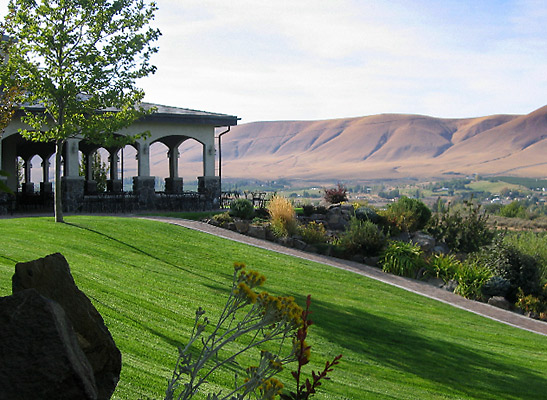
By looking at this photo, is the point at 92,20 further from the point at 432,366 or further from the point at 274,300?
the point at 274,300

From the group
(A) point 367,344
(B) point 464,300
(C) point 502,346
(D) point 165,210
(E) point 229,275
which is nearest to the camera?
(A) point 367,344

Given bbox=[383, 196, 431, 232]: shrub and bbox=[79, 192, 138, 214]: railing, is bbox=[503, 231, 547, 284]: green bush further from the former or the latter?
bbox=[79, 192, 138, 214]: railing

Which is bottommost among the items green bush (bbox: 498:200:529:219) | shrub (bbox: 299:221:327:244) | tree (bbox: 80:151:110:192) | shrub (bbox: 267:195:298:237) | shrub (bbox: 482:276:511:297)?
shrub (bbox: 482:276:511:297)

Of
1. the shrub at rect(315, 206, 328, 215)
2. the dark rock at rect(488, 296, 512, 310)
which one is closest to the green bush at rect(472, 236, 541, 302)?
the dark rock at rect(488, 296, 512, 310)

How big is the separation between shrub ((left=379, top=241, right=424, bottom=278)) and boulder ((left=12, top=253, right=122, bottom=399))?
1337 centimetres

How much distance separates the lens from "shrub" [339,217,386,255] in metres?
17.2

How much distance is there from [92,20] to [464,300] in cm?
1202

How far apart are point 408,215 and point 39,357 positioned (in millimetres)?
17890

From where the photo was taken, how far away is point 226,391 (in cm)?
559

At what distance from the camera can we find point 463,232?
1888cm

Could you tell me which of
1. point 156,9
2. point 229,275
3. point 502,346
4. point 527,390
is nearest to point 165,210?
point 156,9

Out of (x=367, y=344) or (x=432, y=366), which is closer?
(x=432, y=366)

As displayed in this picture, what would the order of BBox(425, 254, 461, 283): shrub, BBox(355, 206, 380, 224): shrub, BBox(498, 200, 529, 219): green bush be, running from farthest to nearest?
1. BBox(498, 200, 529, 219): green bush
2. BBox(355, 206, 380, 224): shrub
3. BBox(425, 254, 461, 283): shrub

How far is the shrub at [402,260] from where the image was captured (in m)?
16.1
